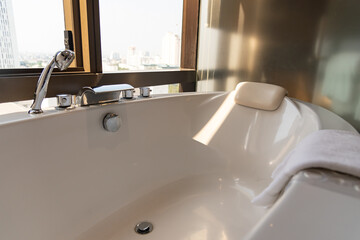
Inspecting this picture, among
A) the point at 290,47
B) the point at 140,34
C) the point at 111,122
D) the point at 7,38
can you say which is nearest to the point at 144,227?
the point at 111,122

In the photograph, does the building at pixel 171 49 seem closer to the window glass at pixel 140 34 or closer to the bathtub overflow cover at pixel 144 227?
the window glass at pixel 140 34

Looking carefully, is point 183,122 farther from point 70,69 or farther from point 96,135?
point 70,69

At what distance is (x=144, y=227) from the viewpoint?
1.09 meters

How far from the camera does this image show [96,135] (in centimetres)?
107

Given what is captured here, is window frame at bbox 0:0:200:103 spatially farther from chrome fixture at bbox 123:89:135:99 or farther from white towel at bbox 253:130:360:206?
white towel at bbox 253:130:360:206

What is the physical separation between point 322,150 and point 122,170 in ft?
2.95

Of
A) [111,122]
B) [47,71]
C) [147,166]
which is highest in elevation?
[47,71]

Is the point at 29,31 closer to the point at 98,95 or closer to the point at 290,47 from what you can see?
the point at 98,95

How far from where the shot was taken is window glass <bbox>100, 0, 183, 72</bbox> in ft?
4.96

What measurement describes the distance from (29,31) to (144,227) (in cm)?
108

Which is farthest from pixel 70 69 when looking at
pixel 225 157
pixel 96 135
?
pixel 225 157

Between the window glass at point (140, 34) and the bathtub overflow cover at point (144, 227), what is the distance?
90 cm

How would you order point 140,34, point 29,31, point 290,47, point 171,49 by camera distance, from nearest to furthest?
point 29,31 < point 290,47 < point 140,34 < point 171,49

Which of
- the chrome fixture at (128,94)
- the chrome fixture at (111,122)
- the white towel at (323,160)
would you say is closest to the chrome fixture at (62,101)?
the chrome fixture at (111,122)
